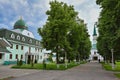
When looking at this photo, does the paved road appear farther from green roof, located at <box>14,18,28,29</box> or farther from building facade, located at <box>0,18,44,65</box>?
green roof, located at <box>14,18,28,29</box>

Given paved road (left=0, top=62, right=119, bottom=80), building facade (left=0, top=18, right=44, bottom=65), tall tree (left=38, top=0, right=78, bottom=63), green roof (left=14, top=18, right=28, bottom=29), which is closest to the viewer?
paved road (left=0, top=62, right=119, bottom=80)

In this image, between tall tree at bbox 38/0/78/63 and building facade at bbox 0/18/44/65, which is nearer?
tall tree at bbox 38/0/78/63

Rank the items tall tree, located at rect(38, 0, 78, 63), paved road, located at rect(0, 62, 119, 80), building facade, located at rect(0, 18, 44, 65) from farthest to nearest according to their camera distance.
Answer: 1. building facade, located at rect(0, 18, 44, 65)
2. tall tree, located at rect(38, 0, 78, 63)
3. paved road, located at rect(0, 62, 119, 80)

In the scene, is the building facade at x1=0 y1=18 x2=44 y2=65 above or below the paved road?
above

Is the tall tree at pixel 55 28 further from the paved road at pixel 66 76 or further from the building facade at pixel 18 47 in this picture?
the building facade at pixel 18 47

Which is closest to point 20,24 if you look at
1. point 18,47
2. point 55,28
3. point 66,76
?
point 18,47

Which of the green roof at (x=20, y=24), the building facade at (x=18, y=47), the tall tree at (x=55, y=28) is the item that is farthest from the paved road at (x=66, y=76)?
the green roof at (x=20, y=24)

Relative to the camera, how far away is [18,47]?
52.7m

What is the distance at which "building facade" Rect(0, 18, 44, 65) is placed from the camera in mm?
45219

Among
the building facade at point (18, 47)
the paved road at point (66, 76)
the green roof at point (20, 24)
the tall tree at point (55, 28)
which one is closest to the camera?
the paved road at point (66, 76)

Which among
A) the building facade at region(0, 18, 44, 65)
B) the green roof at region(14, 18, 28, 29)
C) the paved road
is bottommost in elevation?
the paved road

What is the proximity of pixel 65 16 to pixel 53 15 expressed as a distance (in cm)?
213

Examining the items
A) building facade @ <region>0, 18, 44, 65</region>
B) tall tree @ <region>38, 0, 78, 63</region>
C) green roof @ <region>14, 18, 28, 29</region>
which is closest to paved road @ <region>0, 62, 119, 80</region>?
tall tree @ <region>38, 0, 78, 63</region>

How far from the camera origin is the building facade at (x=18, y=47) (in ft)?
148
